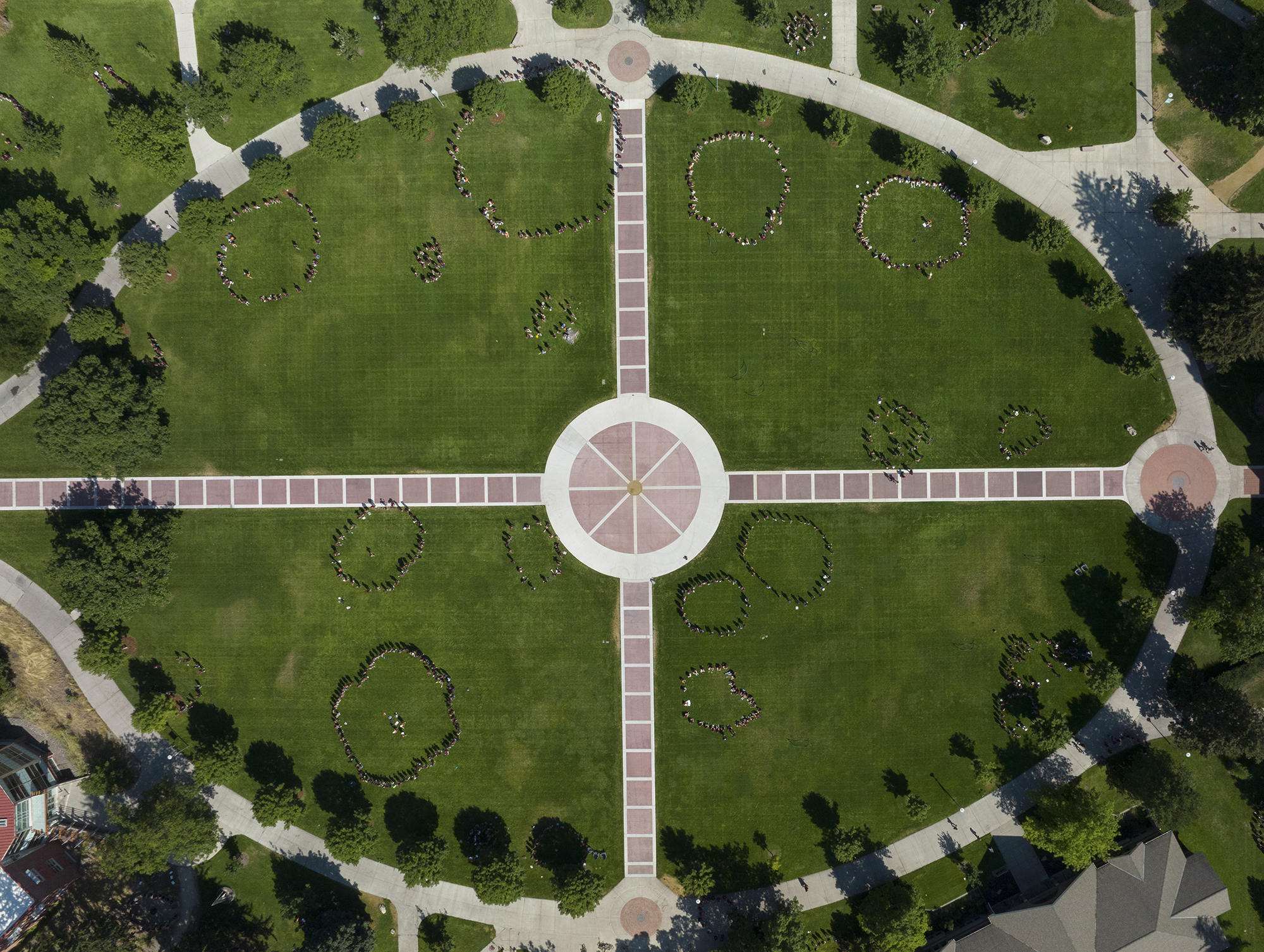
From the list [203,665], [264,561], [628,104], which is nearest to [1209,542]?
[628,104]

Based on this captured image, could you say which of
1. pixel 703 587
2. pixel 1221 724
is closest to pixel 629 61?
pixel 703 587

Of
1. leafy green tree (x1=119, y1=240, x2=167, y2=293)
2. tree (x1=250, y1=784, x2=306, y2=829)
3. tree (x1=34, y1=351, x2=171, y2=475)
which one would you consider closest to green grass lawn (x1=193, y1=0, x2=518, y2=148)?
leafy green tree (x1=119, y1=240, x2=167, y2=293)

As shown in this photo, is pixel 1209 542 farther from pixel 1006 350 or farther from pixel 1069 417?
pixel 1006 350

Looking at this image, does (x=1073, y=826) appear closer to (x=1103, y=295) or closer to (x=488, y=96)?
(x=1103, y=295)

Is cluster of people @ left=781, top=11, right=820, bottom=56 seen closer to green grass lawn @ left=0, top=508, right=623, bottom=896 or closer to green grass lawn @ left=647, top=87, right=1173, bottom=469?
green grass lawn @ left=647, top=87, right=1173, bottom=469

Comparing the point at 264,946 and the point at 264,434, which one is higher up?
the point at 264,434

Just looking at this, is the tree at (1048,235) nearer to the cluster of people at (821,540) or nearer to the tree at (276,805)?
the cluster of people at (821,540)

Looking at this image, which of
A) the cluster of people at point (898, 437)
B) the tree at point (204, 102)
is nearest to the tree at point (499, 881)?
the cluster of people at point (898, 437)
